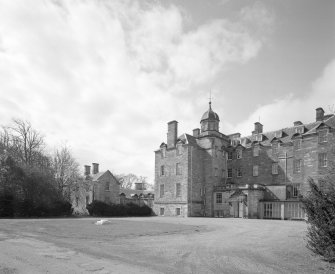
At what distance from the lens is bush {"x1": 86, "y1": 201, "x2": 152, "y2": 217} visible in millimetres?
46031

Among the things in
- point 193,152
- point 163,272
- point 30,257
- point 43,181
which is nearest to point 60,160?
point 43,181

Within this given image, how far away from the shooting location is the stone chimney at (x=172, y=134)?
4928 cm

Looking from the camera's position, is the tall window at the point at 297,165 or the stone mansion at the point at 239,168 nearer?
the stone mansion at the point at 239,168

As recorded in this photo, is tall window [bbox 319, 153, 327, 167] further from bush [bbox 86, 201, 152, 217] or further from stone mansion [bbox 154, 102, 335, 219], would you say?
bush [bbox 86, 201, 152, 217]

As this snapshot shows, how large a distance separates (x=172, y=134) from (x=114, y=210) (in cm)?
1551

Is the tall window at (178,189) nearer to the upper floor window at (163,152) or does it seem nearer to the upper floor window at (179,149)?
the upper floor window at (179,149)

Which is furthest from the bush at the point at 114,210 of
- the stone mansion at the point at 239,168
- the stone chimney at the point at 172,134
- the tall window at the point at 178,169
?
the stone chimney at the point at 172,134

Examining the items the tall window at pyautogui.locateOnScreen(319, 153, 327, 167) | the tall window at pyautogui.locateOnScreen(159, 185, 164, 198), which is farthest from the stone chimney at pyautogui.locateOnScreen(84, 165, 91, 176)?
the tall window at pyautogui.locateOnScreen(319, 153, 327, 167)

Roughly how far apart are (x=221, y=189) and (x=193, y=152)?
704 centimetres

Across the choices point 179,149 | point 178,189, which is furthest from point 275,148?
point 178,189

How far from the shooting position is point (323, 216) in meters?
10.3

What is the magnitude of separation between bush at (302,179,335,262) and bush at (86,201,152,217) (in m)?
39.1

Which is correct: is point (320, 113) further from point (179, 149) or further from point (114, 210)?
point (114, 210)

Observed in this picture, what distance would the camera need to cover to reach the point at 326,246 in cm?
1027
